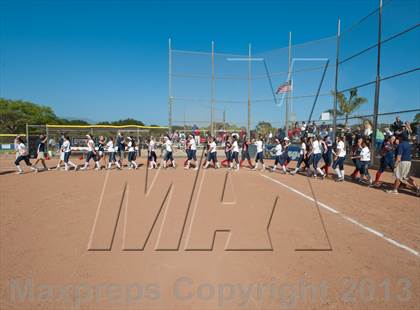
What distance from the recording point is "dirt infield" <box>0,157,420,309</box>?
3105mm

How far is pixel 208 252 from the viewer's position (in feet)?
14.0

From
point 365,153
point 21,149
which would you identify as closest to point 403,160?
point 365,153

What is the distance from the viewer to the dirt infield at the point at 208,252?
311 centimetres

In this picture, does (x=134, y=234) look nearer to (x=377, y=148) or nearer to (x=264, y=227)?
(x=264, y=227)

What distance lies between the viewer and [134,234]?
16.5 ft

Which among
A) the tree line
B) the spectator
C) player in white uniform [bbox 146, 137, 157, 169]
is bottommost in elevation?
player in white uniform [bbox 146, 137, 157, 169]

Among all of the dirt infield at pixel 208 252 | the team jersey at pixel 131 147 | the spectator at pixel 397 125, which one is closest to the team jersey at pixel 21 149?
the team jersey at pixel 131 147

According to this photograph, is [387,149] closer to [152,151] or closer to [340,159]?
[340,159]

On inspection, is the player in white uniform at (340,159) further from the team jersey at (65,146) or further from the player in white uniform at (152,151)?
the team jersey at (65,146)

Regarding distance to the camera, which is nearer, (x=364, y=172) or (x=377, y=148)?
(x=364, y=172)

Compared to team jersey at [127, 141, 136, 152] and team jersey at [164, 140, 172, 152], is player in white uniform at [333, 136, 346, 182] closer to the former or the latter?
team jersey at [164, 140, 172, 152]

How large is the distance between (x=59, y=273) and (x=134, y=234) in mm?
1575

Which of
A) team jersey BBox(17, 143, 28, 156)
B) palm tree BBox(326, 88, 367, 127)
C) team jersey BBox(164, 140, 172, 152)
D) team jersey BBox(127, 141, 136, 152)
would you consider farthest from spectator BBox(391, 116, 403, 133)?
team jersey BBox(17, 143, 28, 156)

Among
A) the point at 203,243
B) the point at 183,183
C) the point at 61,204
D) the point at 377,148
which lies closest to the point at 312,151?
the point at 377,148
